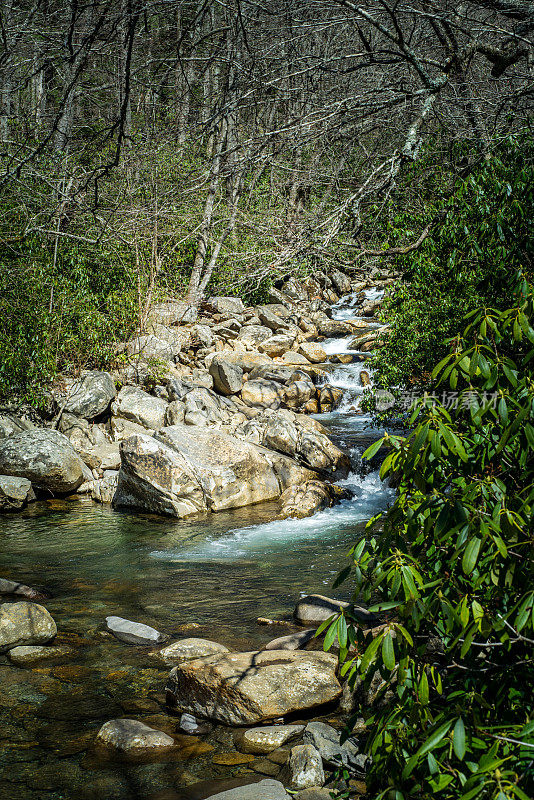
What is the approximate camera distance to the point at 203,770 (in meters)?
3.83

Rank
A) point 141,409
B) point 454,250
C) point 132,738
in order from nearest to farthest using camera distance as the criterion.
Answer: point 132,738
point 454,250
point 141,409

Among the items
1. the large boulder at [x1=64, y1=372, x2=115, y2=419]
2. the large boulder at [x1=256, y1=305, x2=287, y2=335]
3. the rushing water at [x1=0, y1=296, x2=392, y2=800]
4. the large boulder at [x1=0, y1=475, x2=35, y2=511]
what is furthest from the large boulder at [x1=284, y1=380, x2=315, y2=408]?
the large boulder at [x1=0, y1=475, x2=35, y2=511]

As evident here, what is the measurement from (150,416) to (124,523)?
3.54 metres

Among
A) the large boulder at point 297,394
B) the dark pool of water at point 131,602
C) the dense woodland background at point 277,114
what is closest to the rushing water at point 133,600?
the dark pool of water at point 131,602

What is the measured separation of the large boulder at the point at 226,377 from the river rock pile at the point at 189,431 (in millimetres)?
35

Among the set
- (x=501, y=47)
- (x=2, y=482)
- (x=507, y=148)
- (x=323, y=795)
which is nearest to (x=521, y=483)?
(x=323, y=795)

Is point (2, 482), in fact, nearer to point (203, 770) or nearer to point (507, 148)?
point (203, 770)

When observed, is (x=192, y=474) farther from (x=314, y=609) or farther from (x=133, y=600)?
(x=314, y=609)

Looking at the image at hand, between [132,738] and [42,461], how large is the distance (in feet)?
23.2

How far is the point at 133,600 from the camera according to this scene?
267 inches

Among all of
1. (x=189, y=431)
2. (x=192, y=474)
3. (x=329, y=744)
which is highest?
(x=189, y=431)

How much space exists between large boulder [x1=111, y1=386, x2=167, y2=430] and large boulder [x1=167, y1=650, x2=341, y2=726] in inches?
333

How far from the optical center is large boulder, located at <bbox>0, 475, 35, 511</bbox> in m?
9.88

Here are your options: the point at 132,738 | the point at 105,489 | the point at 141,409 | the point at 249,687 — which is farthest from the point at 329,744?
the point at 141,409
